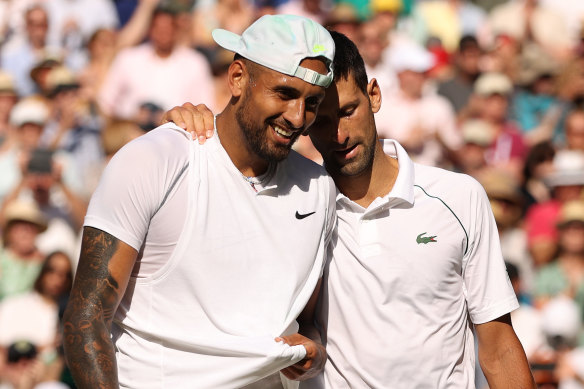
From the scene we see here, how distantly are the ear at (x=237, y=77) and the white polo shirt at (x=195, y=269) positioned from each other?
21cm

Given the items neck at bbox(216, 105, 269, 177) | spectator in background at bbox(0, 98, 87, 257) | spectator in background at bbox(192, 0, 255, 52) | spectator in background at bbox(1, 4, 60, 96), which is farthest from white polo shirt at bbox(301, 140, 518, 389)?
spectator in background at bbox(192, 0, 255, 52)

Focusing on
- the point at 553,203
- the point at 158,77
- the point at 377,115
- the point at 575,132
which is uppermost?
the point at 158,77

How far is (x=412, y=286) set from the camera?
4.37 metres

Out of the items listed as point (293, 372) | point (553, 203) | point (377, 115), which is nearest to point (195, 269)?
point (293, 372)

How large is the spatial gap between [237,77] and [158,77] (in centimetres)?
555

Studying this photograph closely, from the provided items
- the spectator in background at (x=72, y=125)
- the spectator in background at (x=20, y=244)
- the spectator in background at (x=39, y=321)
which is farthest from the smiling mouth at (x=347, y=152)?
the spectator in background at (x=72, y=125)

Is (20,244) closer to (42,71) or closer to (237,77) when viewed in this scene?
(42,71)

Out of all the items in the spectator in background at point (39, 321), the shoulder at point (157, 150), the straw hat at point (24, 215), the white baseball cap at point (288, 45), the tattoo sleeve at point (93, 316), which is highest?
the white baseball cap at point (288, 45)

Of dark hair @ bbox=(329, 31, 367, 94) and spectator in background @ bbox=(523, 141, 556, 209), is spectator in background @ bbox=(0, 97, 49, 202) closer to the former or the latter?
spectator in background @ bbox=(523, 141, 556, 209)

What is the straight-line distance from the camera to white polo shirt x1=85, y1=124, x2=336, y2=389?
3.80 m

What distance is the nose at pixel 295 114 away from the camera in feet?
13.1

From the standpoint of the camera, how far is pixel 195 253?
3883 millimetres

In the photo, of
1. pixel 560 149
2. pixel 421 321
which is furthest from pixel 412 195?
pixel 560 149

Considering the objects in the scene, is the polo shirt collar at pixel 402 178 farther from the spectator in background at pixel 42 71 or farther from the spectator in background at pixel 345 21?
the spectator in background at pixel 42 71
